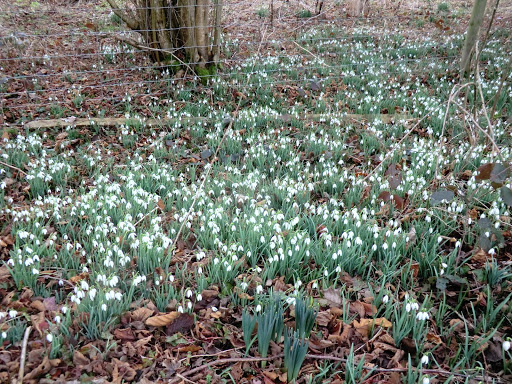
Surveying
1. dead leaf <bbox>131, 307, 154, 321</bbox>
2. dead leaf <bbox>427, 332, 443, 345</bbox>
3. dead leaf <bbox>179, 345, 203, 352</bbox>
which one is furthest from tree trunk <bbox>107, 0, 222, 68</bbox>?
dead leaf <bbox>427, 332, 443, 345</bbox>

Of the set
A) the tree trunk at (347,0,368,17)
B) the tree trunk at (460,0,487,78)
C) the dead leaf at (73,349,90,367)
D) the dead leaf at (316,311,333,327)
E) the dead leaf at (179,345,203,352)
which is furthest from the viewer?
the tree trunk at (347,0,368,17)

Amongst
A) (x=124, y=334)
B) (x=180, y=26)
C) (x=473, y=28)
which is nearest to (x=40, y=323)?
(x=124, y=334)

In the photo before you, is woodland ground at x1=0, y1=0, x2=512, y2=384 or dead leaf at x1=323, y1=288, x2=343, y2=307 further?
dead leaf at x1=323, y1=288, x2=343, y2=307

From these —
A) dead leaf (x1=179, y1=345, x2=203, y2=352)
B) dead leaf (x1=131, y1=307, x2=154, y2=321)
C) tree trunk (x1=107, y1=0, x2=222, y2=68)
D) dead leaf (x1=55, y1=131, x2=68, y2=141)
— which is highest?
tree trunk (x1=107, y1=0, x2=222, y2=68)

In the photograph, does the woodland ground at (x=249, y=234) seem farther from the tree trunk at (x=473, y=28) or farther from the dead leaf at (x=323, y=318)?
the tree trunk at (x=473, y=28)

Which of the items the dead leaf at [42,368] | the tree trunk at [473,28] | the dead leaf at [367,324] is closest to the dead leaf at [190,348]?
the dead leaf at [42,368]

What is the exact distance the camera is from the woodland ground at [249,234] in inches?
82.7

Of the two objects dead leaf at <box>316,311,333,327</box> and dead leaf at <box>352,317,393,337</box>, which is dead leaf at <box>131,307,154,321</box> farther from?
dead leaf at <box>352,317,393,337</box>

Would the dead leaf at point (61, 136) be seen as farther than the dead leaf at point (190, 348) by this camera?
Yes

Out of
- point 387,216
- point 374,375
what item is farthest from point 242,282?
point 387,216

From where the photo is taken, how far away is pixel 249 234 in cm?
281

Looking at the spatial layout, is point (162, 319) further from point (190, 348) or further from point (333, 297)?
point (333, 297)

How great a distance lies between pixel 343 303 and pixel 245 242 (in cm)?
83

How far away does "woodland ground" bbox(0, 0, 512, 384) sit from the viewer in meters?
2.10
